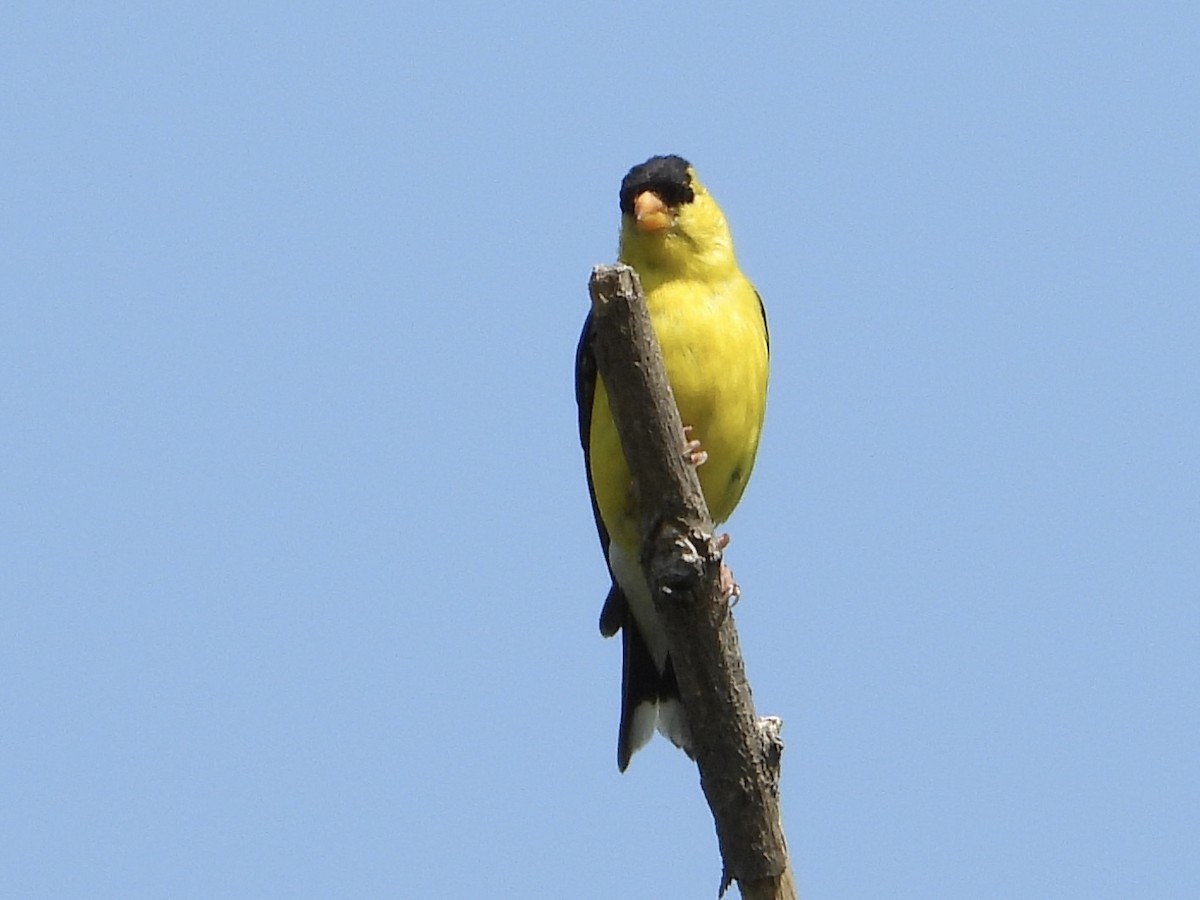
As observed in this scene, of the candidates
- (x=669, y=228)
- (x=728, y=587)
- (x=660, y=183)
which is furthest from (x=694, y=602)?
(x=660, y=183)

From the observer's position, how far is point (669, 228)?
604 centimetres

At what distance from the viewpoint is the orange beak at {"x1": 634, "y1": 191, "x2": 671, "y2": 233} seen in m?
6.00

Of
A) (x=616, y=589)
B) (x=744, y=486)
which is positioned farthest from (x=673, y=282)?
(x=616, y=589)

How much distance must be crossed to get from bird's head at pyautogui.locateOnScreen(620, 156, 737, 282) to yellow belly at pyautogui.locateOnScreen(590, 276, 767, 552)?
0.34ft

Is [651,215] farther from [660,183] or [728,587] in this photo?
[728,587]

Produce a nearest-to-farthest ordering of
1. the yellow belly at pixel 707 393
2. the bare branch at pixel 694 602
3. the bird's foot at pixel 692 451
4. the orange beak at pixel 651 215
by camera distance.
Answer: the bare branch at pixel 694 602 → the bird's foot at pixel 692 451 → the yellow belly at pixel 707 393 → the orange beak at pixel 651 215

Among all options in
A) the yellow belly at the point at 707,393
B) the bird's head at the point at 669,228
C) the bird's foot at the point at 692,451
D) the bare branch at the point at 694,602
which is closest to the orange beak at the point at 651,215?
the bird's head at the point at 669,228

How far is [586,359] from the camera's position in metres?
5.99

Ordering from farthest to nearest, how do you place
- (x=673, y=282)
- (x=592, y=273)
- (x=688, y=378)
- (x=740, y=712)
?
1. (x=673, y=282)
2. (x=688, y=378)
3. (x=740, y=712)
4. (x=592, y=273)

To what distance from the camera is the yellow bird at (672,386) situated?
567 cm

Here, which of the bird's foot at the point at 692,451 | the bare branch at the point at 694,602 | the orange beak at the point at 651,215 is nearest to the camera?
the bare branch at the point at 694,602

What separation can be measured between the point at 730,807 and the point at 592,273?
1597mm

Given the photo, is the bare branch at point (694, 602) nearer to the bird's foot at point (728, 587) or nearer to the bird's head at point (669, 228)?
the bird's foot at point (728, 587)

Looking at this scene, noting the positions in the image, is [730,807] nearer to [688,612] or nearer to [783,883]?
[783,883]
